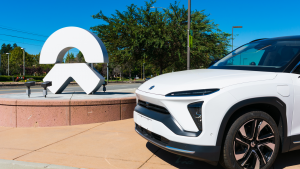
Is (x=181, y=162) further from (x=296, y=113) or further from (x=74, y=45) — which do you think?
(x=74, y=45)

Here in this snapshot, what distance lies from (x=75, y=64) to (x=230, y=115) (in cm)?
679

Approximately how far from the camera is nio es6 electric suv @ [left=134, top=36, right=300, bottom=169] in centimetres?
278

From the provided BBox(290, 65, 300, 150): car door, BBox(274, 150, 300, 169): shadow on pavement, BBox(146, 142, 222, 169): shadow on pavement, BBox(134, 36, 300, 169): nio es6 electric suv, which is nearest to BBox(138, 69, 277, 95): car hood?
BBox(134, 36, 300, 169): nio es6 electric suv

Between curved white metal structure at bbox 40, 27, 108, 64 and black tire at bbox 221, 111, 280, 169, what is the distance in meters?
6.36

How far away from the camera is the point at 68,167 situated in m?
3.35

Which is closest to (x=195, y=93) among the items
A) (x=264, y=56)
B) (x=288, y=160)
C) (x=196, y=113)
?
(x=196, y=113)

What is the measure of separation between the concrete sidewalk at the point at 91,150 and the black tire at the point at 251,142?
0.50 m

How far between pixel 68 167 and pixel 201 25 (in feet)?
46.4

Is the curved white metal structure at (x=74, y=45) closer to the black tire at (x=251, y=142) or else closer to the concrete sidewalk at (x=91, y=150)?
the concrete sidewalk at (x=91, y=150)

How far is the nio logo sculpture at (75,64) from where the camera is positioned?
8484 mm

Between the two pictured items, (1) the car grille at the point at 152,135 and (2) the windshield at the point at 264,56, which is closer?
(1) the car grille at the point at 152,135

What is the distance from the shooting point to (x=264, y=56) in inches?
158

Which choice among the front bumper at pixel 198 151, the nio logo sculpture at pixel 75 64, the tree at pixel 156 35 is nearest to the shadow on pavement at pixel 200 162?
the front bumper at pixel 198 151

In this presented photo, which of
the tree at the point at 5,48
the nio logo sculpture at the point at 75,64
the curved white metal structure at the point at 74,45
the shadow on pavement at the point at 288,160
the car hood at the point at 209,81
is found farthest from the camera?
the tree at the point at 5,48
